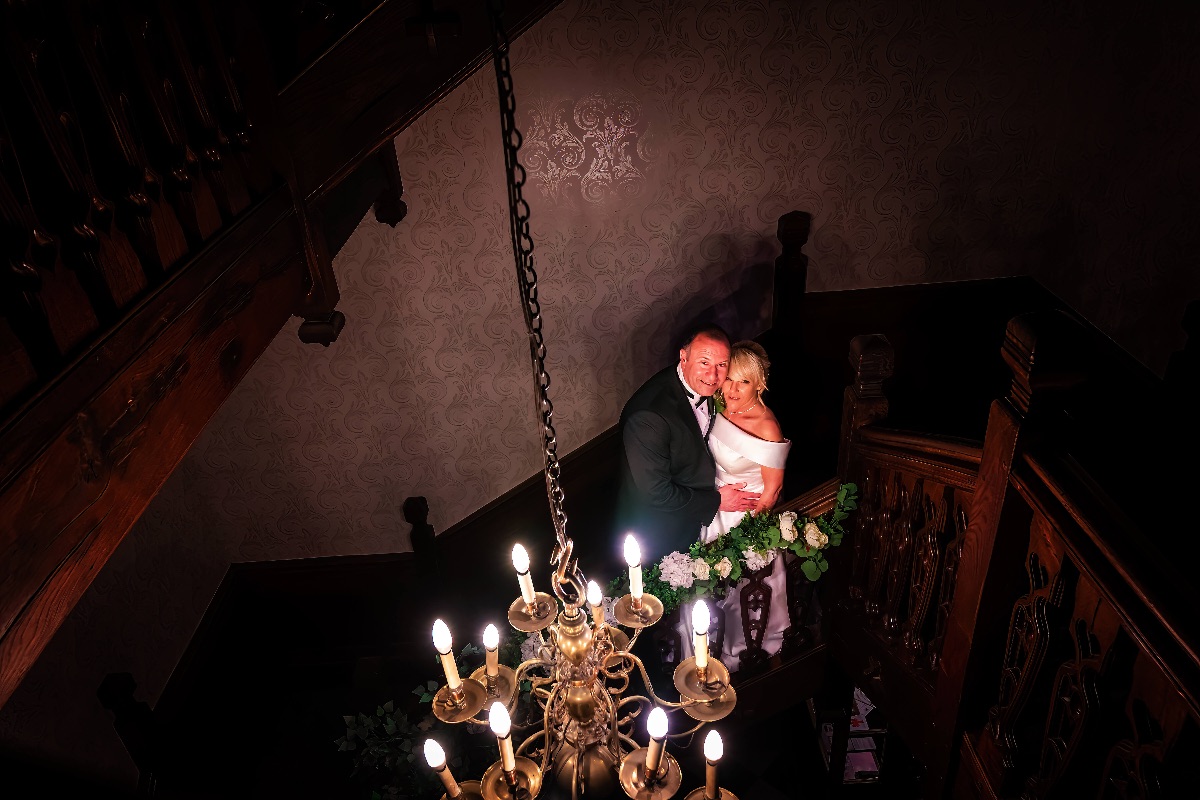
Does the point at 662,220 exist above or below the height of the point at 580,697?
above

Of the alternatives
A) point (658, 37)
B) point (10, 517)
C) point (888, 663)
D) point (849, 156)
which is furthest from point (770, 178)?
point (10, 517)

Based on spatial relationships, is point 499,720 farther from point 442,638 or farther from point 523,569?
point 523,569

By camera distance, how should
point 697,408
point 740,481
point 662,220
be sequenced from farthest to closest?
point 662,220, point 740,481, point 697,408

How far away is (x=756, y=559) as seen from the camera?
306 centimetres

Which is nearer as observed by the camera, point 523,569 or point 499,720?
point 499,720

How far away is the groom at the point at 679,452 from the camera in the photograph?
3.43 meters

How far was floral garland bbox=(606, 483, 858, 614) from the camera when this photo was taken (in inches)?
117

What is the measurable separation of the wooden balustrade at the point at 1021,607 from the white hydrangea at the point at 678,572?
2.37ft

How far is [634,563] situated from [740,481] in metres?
1.89

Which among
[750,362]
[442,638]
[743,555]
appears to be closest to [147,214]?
[442,638]

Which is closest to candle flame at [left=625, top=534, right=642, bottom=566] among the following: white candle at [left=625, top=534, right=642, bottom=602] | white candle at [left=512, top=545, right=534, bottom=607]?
white candle at [left=625, top=534, right=642, bottom=602]

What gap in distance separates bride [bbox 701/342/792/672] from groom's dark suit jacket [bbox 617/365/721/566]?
9 centimetres

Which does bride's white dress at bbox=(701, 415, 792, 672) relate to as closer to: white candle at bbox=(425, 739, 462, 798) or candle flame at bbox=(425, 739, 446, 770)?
white candle at bbox=(425, 739, 462, 798)

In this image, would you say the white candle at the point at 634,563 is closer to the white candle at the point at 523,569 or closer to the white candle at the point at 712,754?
the white candle at the point at 523,569
